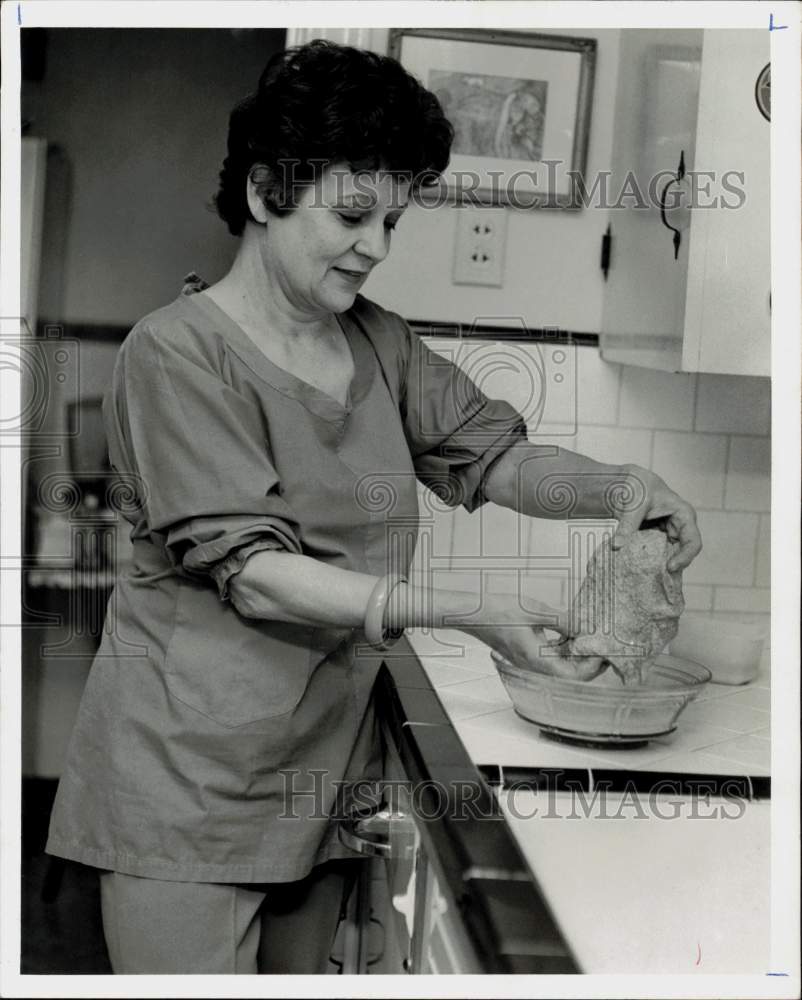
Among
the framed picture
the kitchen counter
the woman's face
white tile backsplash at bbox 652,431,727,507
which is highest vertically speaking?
the framed picture

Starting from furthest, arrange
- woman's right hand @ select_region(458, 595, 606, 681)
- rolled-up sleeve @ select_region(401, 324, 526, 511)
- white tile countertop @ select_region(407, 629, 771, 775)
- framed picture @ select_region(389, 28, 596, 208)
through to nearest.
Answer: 1. framed picture @ select_region(389, 28, 596, 208)
2. rolled-up sleeve @ select_region(401, 324, 526, 511)
3. white tile countertop @ select_region(407, 629, 771, 775)
4. woman's right hand @ select_region(458, 595, 606, 681)

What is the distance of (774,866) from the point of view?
86 centimetres

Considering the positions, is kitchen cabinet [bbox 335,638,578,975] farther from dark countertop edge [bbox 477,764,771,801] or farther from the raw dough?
the raw dough

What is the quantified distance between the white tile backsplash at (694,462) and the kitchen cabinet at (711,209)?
0.26 m

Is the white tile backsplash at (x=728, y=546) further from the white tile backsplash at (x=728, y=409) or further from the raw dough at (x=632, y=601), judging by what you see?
the raw dough at (x=632, y=601)

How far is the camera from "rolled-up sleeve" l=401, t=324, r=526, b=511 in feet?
4.36

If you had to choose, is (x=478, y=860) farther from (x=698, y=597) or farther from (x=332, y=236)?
(x=698, y=597)

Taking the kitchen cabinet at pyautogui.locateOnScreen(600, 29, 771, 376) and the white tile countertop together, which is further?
the kitchen cabinet at pyautogui.locateOnScreen(600, 29, 771, 376)

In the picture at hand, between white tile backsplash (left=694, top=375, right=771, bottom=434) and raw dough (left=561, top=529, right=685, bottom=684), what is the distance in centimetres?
64

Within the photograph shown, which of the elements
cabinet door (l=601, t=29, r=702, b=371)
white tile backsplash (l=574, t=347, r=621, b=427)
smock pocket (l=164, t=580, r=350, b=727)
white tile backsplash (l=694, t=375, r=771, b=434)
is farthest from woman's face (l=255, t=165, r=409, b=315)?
white tile backsplash (l=694, t=375, r=771, b=434)

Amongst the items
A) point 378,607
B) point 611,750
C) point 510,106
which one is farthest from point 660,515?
point 510,106

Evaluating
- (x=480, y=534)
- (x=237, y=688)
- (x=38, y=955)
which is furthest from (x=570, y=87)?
(x=38, y=955)

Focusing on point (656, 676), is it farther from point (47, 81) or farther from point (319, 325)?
point (47, 81)

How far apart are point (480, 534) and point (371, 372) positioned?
551mm
